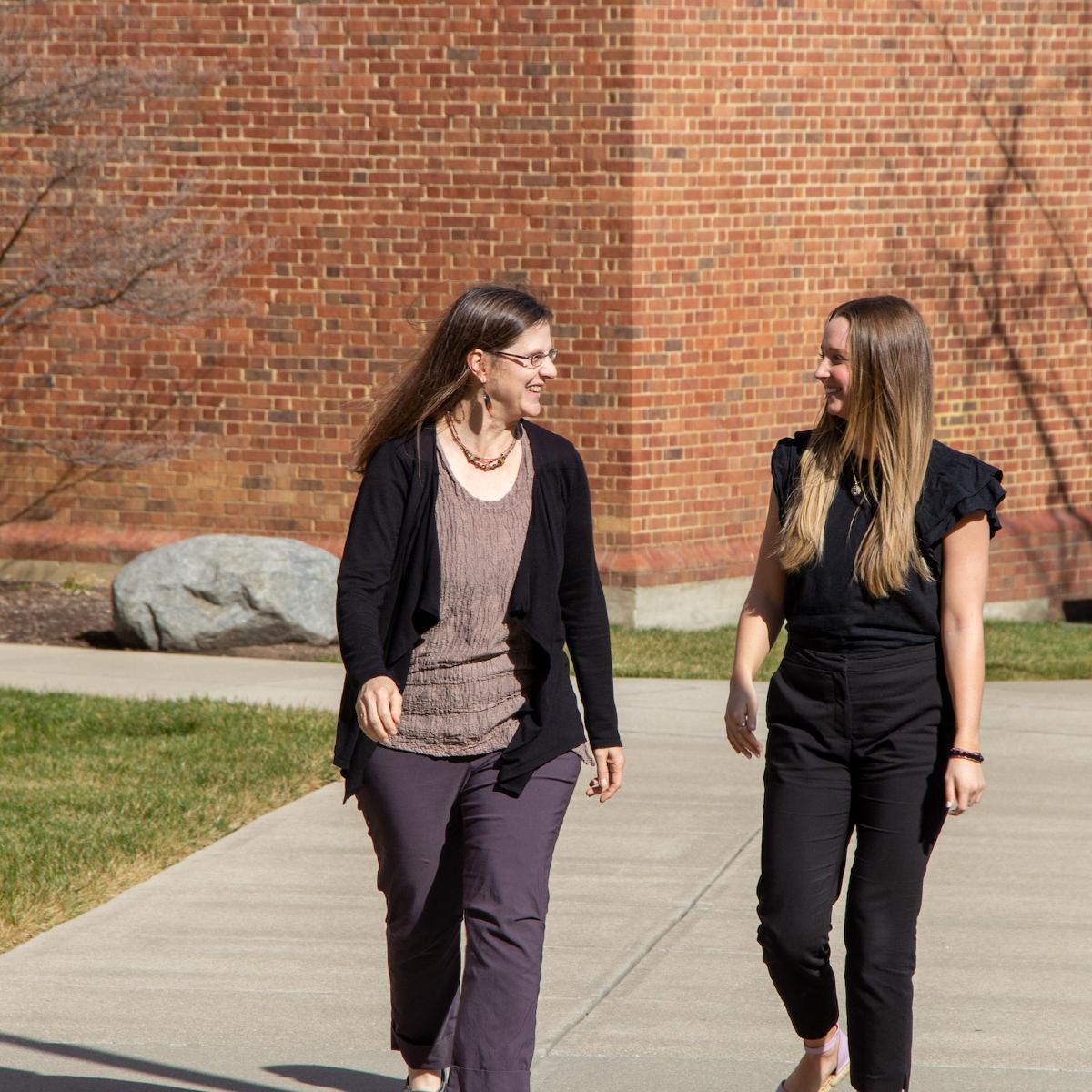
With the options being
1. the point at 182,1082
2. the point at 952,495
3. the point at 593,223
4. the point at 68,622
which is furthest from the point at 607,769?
the point at 68,622

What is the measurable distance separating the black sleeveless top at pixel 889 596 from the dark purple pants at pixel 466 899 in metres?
0.62

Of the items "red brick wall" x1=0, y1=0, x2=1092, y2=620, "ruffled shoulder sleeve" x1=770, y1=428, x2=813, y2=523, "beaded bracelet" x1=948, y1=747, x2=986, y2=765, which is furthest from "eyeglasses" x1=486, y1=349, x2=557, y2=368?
"red brick wall" x1=0, y1=0, x2=1092, y2=620

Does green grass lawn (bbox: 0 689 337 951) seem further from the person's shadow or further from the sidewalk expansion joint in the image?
the sidewalk expansion joint

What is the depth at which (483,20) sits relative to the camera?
39.9ft

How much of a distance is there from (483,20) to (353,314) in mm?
2144

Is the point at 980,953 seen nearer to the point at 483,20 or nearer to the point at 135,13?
the point at 483,20

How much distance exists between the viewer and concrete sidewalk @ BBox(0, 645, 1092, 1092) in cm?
452

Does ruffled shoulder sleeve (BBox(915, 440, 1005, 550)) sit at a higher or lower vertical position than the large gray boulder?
higher

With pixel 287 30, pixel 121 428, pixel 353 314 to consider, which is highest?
pixel 287 30

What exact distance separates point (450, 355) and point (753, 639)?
2.98 ft

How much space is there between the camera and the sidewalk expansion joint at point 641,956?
15.4 ft

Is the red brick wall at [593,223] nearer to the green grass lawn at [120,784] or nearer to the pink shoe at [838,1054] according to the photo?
the green grass lawn at [120,784]

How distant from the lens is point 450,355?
4.01 meters

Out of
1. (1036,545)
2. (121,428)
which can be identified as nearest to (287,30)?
(121,428)
